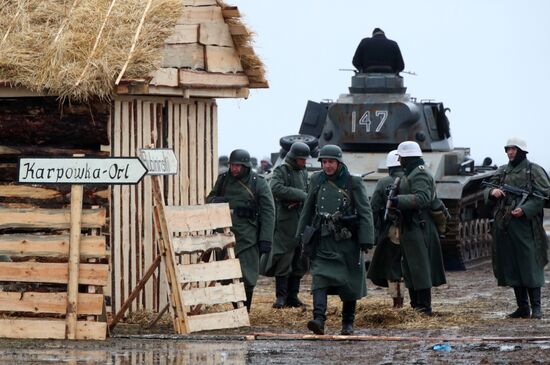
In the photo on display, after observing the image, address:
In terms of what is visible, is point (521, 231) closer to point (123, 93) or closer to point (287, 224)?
point (287, 224)

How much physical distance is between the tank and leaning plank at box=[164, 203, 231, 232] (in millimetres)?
10496

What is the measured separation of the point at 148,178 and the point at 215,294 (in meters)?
1.70

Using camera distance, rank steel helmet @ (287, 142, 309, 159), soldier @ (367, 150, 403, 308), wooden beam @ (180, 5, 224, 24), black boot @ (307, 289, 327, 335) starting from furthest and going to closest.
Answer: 1. steel helmet @ (287, 142, 309, 159)
2. soldier @ (367, 150, 403, 308)
3. wooden beam @ (180, 5, 224, 24)
4. black boot @ (307, 289, 327, 335)

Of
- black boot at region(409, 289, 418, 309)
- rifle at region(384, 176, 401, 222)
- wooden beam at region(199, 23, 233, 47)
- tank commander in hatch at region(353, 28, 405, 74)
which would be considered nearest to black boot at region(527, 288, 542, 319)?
black boot at region(409, 289, 418, 309)

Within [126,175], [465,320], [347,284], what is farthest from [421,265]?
[126,175]

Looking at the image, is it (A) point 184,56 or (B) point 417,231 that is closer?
(A) point 184,56

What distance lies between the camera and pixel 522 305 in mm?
17219

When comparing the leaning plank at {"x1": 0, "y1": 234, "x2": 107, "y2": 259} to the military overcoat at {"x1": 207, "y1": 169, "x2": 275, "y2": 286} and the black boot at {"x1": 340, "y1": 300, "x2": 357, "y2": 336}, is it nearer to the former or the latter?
the black boot at {"x1": 340, "y1": 300, "x2": 357, "y2": 336}

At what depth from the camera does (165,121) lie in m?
16.8

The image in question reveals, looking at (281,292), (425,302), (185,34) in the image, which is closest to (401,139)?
(281,292)

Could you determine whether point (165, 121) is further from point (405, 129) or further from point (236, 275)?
point (405, 129)

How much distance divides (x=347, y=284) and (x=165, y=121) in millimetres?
2806

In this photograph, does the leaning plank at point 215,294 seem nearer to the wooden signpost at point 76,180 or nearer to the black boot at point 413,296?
the wooden signpost at point 76,180

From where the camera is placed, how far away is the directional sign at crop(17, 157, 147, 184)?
47.5 ft
